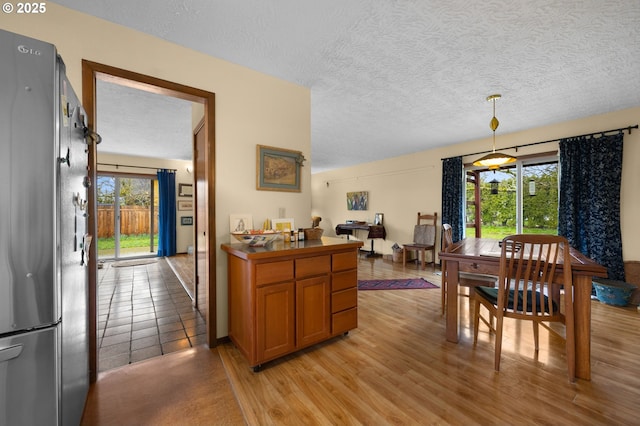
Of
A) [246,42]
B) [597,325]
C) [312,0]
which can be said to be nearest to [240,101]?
[246,42]

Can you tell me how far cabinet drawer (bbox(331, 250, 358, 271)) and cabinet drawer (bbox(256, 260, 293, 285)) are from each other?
43 centimetres

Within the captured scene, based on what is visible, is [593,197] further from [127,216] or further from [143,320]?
[127,216]

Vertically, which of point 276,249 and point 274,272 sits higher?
point 276,249

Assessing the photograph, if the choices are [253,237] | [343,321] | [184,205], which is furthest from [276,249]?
[184,205]

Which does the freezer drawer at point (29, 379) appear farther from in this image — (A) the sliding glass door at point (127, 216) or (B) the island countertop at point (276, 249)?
(A) the sliding glass door at point (127, 216)

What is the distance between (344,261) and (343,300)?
35 centimetres

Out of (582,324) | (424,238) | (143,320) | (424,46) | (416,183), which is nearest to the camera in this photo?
(582,324)

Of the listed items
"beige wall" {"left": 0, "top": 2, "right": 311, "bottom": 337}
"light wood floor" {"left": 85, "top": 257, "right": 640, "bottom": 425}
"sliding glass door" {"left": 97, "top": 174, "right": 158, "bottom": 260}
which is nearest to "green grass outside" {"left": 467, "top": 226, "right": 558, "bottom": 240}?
"light wood floor" {"left": 85, "top": 257, "right": 640, "bottom": 425}

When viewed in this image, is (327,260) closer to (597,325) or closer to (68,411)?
(68,411)

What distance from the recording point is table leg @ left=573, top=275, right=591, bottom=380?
180 centimetres

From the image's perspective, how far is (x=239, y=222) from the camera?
2.35 meters

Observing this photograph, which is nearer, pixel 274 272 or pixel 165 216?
pixel 274 272

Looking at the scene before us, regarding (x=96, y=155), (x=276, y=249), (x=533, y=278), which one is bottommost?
(x=533, y=278)

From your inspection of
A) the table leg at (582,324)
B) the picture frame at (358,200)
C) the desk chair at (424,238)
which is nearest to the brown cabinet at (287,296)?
the table leg at (582,324)
